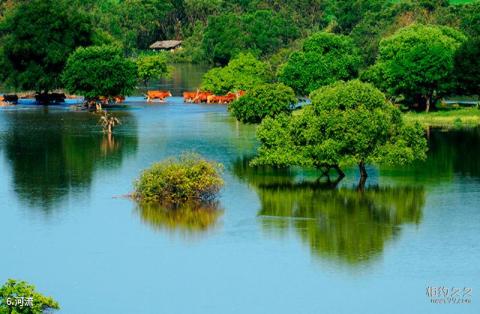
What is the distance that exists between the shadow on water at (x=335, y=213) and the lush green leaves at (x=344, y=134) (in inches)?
66.8

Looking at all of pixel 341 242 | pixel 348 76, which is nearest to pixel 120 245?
pixel 341 242

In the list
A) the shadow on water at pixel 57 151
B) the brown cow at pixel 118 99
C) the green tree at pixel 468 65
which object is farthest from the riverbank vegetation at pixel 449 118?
the brown cow at pixel 118 99

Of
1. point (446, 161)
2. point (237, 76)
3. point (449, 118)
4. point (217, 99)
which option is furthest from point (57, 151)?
point (217, 99)

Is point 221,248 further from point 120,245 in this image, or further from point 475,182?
point 475,182

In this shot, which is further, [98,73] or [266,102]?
[98,73]

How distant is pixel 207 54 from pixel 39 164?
352 ft

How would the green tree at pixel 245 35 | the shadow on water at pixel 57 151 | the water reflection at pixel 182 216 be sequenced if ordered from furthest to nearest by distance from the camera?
the green tree at pixel 245 35 → the shadow on water at pixel 57 151 → the water reflection at pixel 182 216

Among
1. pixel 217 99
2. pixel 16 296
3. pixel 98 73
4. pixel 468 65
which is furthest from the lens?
pixel 217 99

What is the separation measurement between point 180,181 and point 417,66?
43760mm

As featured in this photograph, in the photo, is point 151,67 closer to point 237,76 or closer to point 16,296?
point 237,76

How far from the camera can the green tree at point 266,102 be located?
9619cm

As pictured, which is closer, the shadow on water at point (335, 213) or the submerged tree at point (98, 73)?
the shadow on water at point (335, 213)

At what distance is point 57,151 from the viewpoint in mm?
87812

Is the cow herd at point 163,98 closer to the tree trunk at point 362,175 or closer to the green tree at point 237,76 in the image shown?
the green tree at point 237,76
